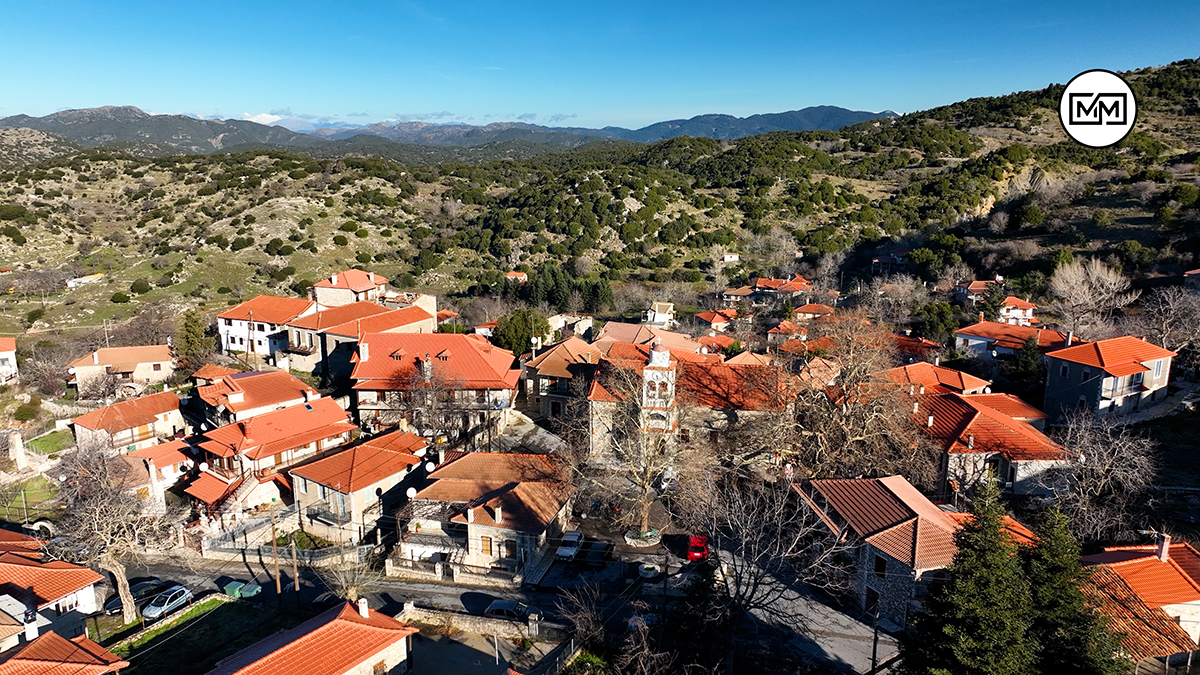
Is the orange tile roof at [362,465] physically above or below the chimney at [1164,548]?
below

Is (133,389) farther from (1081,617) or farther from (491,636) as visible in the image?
(1081,617)

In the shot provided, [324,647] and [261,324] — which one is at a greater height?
[261,324]

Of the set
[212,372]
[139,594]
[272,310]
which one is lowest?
[139,594]

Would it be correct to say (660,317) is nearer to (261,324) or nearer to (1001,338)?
(1001,338)

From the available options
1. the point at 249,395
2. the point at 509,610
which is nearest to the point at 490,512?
the point at 509,610

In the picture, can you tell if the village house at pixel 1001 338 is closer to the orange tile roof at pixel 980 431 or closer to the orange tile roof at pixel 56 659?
the orange tile roof at pixel 980 431

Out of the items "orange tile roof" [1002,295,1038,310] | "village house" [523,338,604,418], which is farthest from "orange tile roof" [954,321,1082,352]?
"village house" [523,338,604,418]

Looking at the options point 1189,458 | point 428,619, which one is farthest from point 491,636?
point 1189,458

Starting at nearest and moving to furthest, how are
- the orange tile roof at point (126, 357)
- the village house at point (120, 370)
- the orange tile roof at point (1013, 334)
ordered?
the orange tile roof at point (1013, 334)
the village house at point (120, 370)
the orange tile roof at point (126, 357)

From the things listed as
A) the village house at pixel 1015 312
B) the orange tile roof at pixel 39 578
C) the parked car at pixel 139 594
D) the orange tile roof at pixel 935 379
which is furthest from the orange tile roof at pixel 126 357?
the village house at pixel 1015 312
